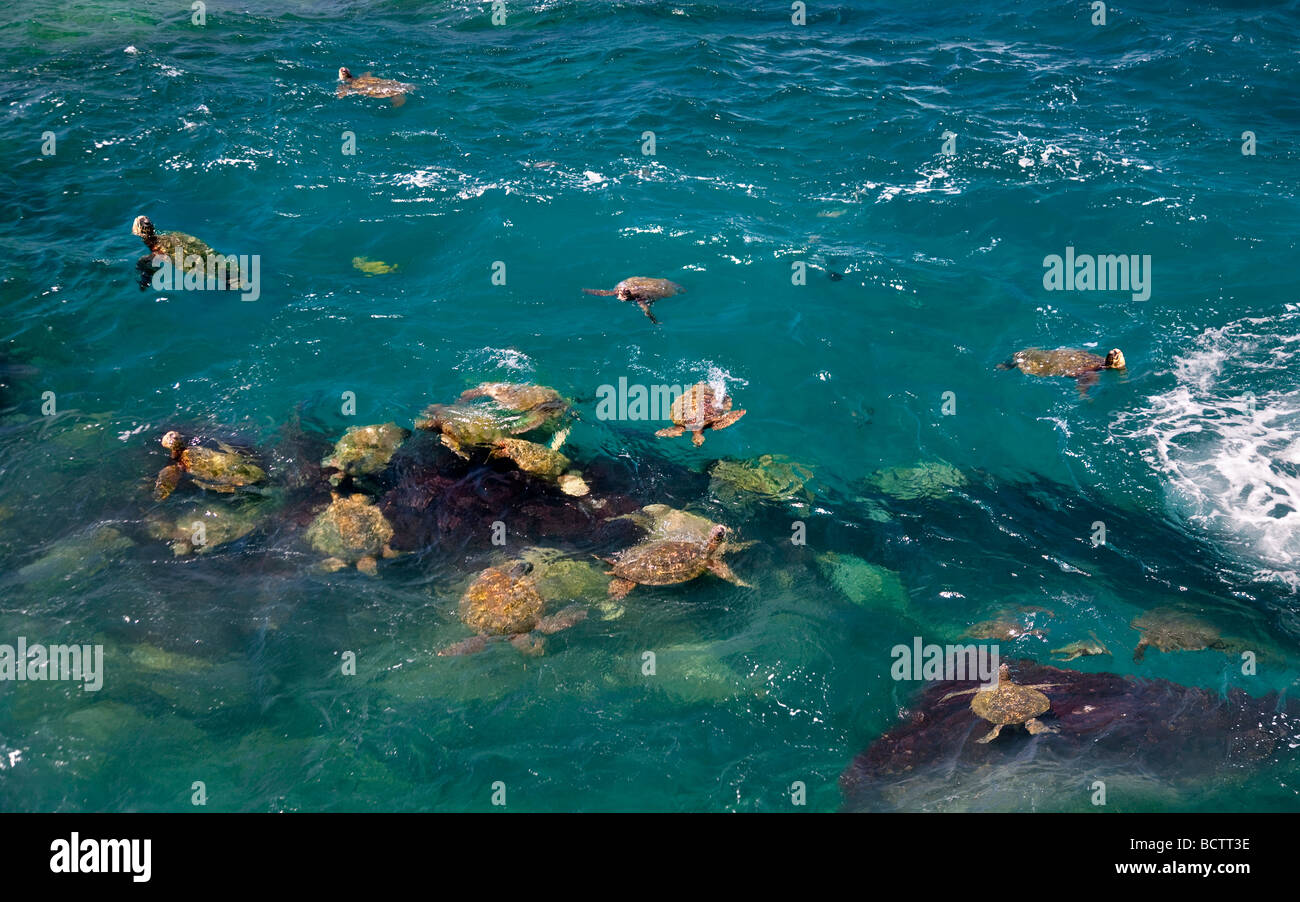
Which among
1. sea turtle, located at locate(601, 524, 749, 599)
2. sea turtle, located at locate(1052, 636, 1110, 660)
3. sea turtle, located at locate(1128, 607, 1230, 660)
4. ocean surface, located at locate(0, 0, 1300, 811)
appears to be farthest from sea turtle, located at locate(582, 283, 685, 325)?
sea turtle, located at locate(1128, 607, 1230, 660)

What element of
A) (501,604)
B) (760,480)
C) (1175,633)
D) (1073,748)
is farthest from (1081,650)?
(501,604)

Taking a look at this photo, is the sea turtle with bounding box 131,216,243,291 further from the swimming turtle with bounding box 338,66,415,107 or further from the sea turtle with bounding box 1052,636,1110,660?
the sea turtle with bounding box 1052,636,1110,660

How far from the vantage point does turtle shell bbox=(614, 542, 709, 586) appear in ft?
34.6

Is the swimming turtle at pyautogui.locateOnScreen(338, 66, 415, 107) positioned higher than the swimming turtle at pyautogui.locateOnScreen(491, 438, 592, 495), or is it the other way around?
the swimming turtle at pyautogui.locateOnScreen(338, 66, 415, 107)

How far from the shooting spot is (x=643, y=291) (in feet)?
50.4

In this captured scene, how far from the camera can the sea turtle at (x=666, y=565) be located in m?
10.5

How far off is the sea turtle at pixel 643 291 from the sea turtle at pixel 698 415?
8.07 feet

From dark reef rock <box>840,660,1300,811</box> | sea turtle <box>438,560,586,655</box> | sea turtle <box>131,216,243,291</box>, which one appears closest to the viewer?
dark reef rock <box>840,660,1300,811</box>

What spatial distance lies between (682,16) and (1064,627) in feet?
75.0

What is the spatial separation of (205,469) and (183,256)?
5.87 meters

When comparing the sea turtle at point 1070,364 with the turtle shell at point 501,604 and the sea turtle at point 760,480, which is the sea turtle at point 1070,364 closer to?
the sea turtle at point 760,480

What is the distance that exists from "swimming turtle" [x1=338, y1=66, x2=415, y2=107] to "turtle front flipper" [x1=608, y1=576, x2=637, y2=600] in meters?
16.3

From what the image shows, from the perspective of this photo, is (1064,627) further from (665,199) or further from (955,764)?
(665,199)

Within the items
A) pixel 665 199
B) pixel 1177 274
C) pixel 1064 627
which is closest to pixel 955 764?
pixel 1064 627
